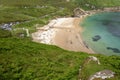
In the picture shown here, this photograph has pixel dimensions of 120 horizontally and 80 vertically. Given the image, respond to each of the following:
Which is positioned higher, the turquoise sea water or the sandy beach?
the sandy beach

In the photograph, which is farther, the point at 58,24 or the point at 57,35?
the point at 58,24

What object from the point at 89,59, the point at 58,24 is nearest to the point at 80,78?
the point at 89,59

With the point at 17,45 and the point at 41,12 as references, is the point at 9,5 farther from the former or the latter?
the point at 17,45

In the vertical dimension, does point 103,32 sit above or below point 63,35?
below

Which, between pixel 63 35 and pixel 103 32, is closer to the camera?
pixel 63 35
